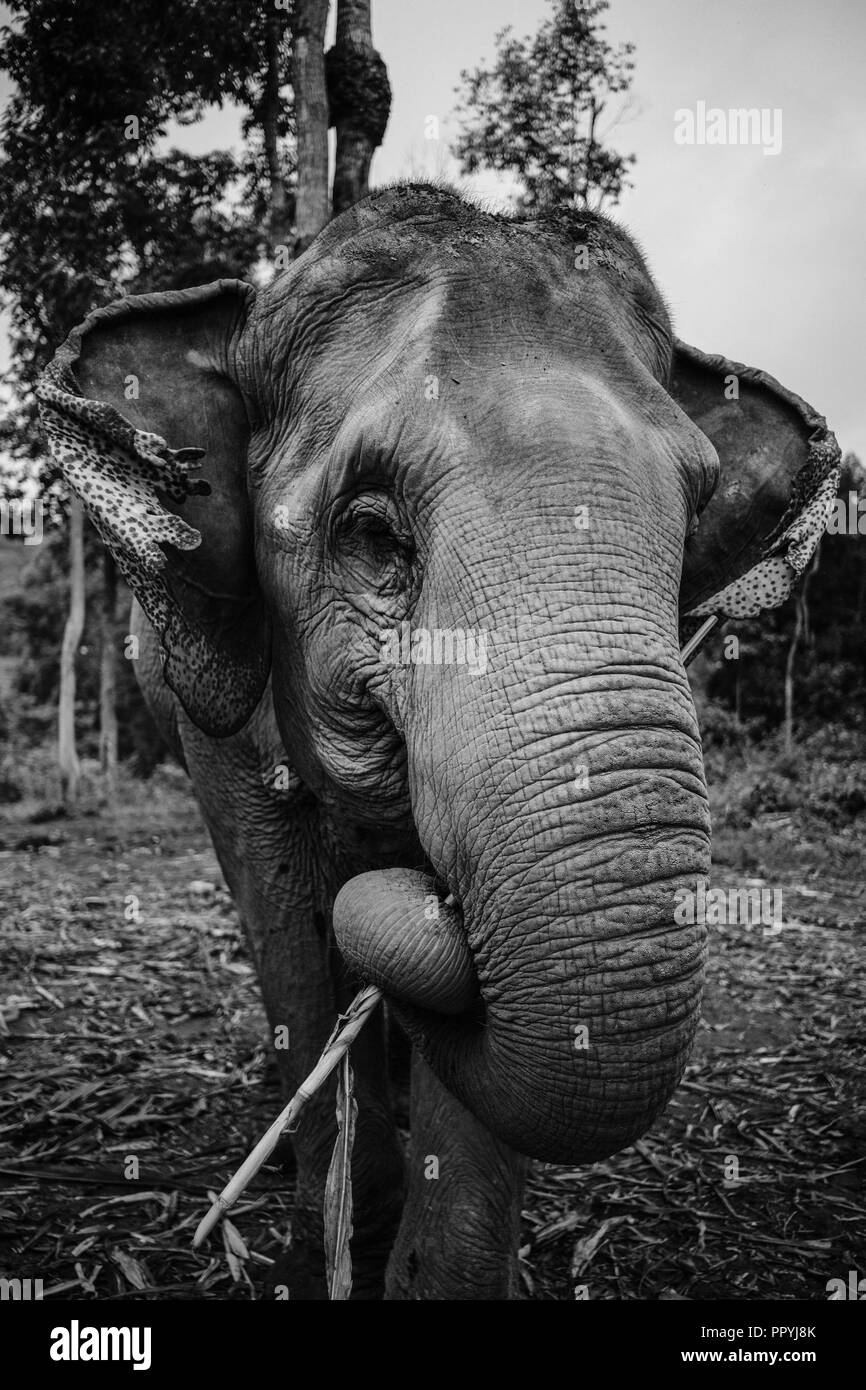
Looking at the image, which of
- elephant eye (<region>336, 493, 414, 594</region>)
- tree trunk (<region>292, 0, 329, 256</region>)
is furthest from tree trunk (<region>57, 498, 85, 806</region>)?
elephant eye (<region>336, 493, 414, 594</region>)

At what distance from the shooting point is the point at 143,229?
1145 centimetres

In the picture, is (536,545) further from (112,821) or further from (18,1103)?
(112,821)

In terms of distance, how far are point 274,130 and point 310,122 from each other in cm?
322

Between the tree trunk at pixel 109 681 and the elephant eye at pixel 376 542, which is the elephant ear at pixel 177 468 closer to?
the elephant eye at pixel 376 542

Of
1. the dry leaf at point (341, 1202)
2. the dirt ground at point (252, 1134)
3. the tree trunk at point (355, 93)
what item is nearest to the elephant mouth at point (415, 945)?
the dry leaf at point (341, 1202)

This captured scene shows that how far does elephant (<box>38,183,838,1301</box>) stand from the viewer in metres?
2.39

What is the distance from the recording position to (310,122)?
7.54 m

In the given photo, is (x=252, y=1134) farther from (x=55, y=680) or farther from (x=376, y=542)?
(x=55, y=680)

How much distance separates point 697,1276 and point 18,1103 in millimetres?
3344

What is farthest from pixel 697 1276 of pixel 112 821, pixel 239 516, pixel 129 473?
pixel 112 821

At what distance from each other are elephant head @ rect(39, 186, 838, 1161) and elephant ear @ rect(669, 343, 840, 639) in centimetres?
1

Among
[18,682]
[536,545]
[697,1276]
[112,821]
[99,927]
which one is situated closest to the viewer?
[536,545]

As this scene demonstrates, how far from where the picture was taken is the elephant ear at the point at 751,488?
3.94 metres

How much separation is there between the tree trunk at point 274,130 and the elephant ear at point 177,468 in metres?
6.46
